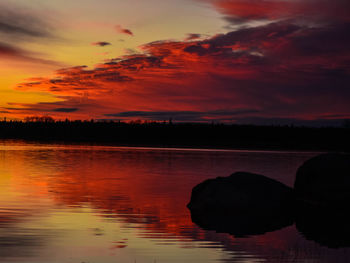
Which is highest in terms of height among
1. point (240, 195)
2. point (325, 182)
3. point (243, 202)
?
point (325, 182)

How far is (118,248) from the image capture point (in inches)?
448

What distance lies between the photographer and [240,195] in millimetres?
17344

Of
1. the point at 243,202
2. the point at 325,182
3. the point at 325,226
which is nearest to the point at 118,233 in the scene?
the point at 243,202

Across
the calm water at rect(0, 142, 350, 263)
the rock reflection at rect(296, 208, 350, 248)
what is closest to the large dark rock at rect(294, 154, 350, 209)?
the rock reflection at rect(296, 208, 350, 248)

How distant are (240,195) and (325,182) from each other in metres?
3.19

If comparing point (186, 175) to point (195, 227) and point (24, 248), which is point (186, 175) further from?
point (24, 248)

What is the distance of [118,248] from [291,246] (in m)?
4.42

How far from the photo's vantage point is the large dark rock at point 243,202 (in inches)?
628

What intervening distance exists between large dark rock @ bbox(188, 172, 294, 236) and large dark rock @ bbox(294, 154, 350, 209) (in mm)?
664

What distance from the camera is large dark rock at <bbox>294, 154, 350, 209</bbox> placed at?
57.0 ft

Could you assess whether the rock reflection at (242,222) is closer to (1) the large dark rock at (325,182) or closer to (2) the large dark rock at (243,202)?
(2) the large dark rock at (243,202)

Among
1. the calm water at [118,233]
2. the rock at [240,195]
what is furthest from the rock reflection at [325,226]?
the rock at [240,195]

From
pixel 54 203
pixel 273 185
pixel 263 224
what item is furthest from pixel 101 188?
pixel 263 224

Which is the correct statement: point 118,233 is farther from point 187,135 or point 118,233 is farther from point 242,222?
point 187,135
